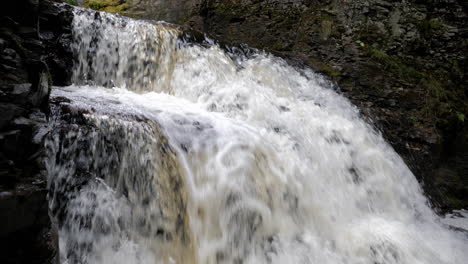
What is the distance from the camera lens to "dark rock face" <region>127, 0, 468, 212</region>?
454 centimetres

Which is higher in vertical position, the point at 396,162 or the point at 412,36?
the point at 412,36

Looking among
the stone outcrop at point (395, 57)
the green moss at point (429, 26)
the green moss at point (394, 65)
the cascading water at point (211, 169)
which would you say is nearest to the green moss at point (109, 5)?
the stone outcrop at point (395, 57)

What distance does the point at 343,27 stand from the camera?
6191 mm

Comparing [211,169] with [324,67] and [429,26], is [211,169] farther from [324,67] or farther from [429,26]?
[429,26]

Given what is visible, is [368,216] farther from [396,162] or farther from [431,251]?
[396,162]

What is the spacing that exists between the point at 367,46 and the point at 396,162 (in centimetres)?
257

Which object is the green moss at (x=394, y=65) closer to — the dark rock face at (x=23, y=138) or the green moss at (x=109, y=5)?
the dark rock face at (x=23, y=138)

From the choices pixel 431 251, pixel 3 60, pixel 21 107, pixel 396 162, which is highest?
pixel 3 60

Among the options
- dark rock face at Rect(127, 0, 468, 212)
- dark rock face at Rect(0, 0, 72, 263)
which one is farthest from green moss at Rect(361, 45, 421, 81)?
dark rock face at Rect(0, 0, 72, 263)

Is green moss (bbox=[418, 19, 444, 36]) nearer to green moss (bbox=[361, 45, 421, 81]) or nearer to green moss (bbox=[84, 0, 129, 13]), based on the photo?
green moss (bbox=[361, 45, 421, 81])

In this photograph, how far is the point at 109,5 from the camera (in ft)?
30.5

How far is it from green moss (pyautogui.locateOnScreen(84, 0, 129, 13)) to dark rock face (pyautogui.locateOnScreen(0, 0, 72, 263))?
26.6 feet

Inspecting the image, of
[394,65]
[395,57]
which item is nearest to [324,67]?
[394,65]

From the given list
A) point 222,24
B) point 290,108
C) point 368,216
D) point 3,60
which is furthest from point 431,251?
point 222,24
